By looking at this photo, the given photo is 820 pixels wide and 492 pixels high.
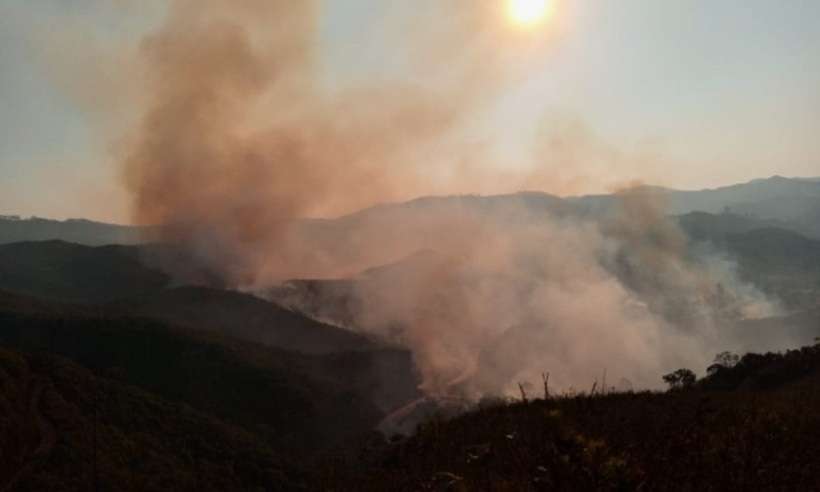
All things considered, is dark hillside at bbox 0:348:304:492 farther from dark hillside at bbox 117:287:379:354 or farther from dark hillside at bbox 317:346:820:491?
dark hillside at bbox 317:346:820:491

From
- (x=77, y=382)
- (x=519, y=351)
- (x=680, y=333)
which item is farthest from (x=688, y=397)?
(x=680, y=333)

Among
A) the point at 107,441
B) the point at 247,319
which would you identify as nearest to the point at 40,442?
the point at 107,441

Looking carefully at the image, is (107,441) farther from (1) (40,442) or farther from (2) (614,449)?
(2) (614,449)

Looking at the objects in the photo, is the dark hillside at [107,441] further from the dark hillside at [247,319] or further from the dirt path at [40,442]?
the dark hillside at [247,319]

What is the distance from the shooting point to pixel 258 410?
115 m

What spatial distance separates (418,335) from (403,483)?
152m

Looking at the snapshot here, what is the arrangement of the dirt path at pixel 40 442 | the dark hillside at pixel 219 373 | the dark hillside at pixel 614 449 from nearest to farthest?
the dark hillside at pixel 614 449
the dirt path at pixel 40 442
the dark hillside at pixel 219 373

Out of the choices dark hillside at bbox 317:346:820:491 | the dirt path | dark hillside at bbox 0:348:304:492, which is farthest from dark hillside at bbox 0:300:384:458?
dark hillside at bbox 317:346:820:491

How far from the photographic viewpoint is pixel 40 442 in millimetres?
71500

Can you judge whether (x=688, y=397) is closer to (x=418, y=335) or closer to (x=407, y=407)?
(x=407, y=407)

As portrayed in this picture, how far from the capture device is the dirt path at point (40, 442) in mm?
63281

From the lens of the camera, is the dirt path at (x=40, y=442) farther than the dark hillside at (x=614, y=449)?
Yes

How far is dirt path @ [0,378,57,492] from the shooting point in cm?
6328

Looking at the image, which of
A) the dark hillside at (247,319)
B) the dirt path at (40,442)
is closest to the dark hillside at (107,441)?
the dirt path at (40,442)
